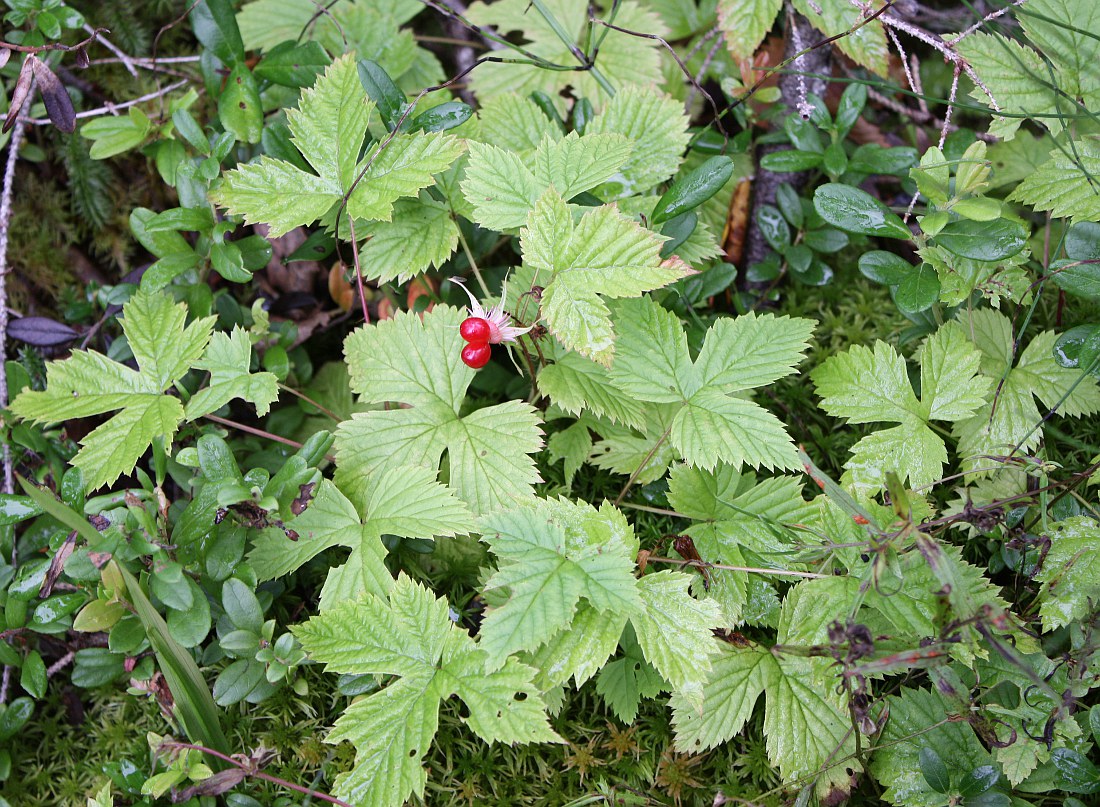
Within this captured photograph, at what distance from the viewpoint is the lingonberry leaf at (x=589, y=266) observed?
6.48ft

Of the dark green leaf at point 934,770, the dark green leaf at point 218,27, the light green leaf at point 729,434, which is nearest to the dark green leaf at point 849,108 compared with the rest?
→ the light green leaf at point 729,434

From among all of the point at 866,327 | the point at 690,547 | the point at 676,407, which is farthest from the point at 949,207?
the point at 690,547

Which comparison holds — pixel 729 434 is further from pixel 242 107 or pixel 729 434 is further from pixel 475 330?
pixel 242 107

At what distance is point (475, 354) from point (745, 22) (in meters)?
1.53

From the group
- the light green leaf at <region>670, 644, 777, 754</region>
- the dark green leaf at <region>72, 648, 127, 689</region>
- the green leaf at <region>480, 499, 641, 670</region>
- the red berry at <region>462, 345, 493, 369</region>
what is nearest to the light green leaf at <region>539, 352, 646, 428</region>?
the red berry at <region>462, 345, 493, 369</region>

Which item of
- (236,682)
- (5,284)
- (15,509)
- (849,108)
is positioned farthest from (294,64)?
(236,682)

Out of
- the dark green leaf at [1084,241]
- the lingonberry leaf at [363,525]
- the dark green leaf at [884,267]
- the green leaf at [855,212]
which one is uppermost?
the green leaf at [855,212]

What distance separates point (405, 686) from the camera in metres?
1.89

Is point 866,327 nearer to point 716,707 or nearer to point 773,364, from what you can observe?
point 773,364

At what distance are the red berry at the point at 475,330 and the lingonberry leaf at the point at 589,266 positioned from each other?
169 millimetres

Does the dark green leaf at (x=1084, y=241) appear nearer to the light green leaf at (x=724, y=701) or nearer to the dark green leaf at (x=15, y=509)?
the light green leaf at (x=724, y=701)

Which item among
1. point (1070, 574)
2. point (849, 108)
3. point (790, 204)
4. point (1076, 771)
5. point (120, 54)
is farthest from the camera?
point (120, 54)

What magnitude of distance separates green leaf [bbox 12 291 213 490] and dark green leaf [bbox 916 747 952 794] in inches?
82.9

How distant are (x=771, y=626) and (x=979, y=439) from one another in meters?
0.82
